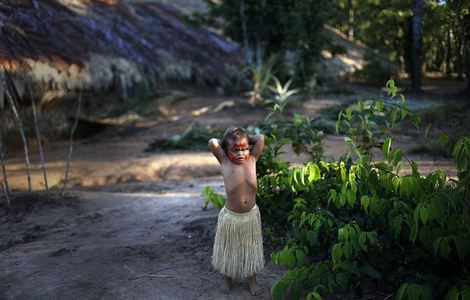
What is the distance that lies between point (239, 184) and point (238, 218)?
205mm

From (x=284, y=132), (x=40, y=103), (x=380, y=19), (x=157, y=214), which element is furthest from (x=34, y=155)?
(x=380, y=19)

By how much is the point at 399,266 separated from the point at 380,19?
412cm

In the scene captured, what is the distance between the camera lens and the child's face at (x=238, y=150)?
250 centimetres

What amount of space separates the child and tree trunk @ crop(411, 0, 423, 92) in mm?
2932

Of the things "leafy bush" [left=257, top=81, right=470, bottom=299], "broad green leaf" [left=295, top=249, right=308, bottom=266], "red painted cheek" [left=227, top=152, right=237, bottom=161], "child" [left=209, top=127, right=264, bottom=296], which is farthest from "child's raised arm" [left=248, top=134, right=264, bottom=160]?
"broad green leaf" [left=295, top=249, right=308, bottom=266]

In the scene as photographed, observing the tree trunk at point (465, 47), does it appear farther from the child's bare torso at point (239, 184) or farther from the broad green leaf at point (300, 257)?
the broad green leaf at point (300, 257)

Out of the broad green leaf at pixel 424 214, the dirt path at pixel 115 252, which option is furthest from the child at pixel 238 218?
the broad green leaf at pixel 424 214

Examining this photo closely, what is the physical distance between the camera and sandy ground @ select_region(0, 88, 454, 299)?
8.71ft

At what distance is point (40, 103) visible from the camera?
30.9 ft

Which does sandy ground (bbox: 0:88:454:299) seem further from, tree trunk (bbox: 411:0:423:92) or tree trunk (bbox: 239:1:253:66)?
tree trunk (bbox: 239:1:253:66)

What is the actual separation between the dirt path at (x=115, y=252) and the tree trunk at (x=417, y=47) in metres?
2.98

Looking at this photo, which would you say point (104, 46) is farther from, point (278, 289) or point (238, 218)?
point (278, 289)

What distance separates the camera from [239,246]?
2.53 m

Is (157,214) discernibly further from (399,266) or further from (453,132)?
(453,132)
